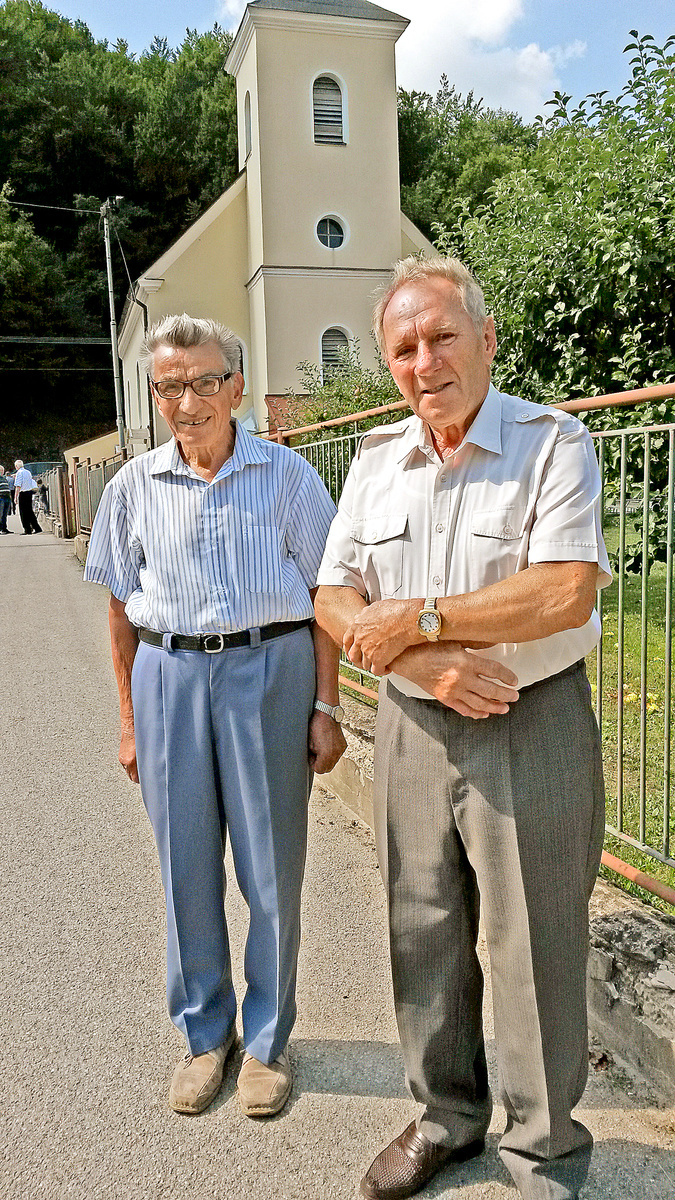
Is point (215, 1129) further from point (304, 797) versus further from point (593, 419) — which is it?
point (593, 419)

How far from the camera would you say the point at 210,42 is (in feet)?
162

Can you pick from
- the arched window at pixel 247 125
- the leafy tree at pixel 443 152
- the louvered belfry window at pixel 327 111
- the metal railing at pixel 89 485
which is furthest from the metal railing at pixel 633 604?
the leafy tree at pixel 443 152

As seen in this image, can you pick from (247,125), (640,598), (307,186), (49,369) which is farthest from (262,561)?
(49,369)

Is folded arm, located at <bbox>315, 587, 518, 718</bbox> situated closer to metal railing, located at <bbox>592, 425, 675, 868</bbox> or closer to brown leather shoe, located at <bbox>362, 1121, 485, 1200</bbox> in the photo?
metal railing, located at <bbox>592, 425, 675, 868</bbox>

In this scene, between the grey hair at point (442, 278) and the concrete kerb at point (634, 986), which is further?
the concrete kerb at point (634, 986)

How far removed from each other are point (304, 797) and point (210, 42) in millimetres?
55335

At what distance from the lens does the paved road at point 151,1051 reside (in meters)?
2.37

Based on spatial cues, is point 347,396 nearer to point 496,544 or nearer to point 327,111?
point 496,544

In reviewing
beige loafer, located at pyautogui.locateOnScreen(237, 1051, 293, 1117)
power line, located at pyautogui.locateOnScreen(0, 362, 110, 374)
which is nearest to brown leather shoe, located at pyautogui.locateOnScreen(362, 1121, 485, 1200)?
beige loafer, located at pyautogui.locateOnScreen(237, 1051, 293, 1117)

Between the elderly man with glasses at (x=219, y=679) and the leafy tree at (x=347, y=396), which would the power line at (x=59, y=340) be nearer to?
the leafy tree at (x=347, y=396)

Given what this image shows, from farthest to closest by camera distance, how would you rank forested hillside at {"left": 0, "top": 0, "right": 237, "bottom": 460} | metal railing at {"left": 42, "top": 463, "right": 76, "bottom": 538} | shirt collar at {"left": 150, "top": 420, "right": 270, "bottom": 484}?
forested hillside at {"left": 0, "top": 0, "right": 237, "bottom": 460}
metal railing at {"left": 42, "top": 463, "right": 76, "bottom": 538}
shirt collar at {"left": 150, "top": 420, "right": 270, "bottom": 484}

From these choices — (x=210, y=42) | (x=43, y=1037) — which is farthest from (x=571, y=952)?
(x=210, y=42)

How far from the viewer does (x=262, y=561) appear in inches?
103

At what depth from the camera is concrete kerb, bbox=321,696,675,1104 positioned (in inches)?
95.9
